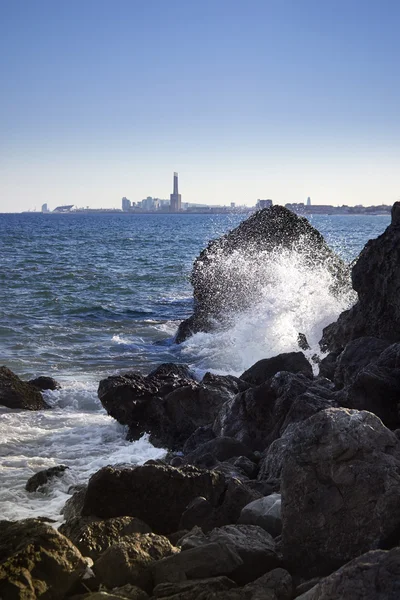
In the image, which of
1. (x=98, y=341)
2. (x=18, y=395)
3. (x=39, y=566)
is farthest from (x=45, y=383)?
(x=39, y=566)

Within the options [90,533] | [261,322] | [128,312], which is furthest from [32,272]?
[90,533]

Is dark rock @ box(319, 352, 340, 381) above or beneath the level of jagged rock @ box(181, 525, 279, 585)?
beneath

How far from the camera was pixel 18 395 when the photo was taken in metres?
10.4

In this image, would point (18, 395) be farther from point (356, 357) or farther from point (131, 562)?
point (131, 562)

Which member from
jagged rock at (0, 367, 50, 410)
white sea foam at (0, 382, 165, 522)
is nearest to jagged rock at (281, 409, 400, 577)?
white sea foam at (0, 382, 165, 522)

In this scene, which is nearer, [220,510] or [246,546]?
[246,546]

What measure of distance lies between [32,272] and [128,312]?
11236 mm

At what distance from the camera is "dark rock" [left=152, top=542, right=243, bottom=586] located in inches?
143

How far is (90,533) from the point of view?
4.24 metres

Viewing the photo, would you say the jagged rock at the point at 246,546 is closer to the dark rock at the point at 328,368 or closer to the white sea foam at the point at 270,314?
the dark rock at the point at 328,368

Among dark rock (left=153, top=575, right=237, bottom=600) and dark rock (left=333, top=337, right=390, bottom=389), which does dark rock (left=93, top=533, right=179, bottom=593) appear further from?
dark rock (left=333, top=337, right=390, bottom=389)

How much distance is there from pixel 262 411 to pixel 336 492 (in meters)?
3.58

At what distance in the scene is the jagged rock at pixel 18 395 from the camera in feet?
33.9

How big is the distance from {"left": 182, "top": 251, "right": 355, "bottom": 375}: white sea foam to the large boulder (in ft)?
7.65
